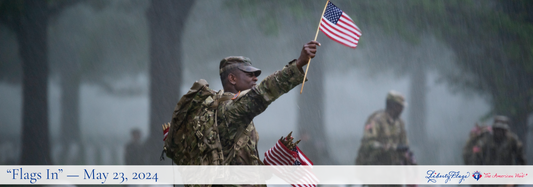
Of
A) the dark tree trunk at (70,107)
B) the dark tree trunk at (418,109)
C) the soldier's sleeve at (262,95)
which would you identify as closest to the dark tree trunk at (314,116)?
the dark tree trunk at (418,109)

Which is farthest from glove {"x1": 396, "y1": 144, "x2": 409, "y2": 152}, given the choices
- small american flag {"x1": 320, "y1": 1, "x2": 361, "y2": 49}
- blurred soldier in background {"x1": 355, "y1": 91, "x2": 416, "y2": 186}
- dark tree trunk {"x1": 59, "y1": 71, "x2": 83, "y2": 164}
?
dark tree trunk {"x1": 59, "y1": 71, "x2": 83, "y2": 164}

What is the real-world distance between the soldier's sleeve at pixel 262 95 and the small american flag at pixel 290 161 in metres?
0.42

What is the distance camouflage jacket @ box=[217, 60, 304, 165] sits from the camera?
9.57ft

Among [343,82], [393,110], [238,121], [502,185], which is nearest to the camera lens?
[238,121]

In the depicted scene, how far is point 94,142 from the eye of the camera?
304 inches

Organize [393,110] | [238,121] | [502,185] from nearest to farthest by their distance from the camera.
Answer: [238,121]
[393,110]
[502,185]

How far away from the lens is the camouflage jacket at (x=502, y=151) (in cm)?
722

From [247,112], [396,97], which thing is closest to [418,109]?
[396,97]

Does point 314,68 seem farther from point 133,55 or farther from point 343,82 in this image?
point 133,55

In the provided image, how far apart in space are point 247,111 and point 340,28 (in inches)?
43.8

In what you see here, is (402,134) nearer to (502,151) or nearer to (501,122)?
(502,151)

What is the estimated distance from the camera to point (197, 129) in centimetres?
323

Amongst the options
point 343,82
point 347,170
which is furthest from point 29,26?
point 347,170

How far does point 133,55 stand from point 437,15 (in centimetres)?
577
